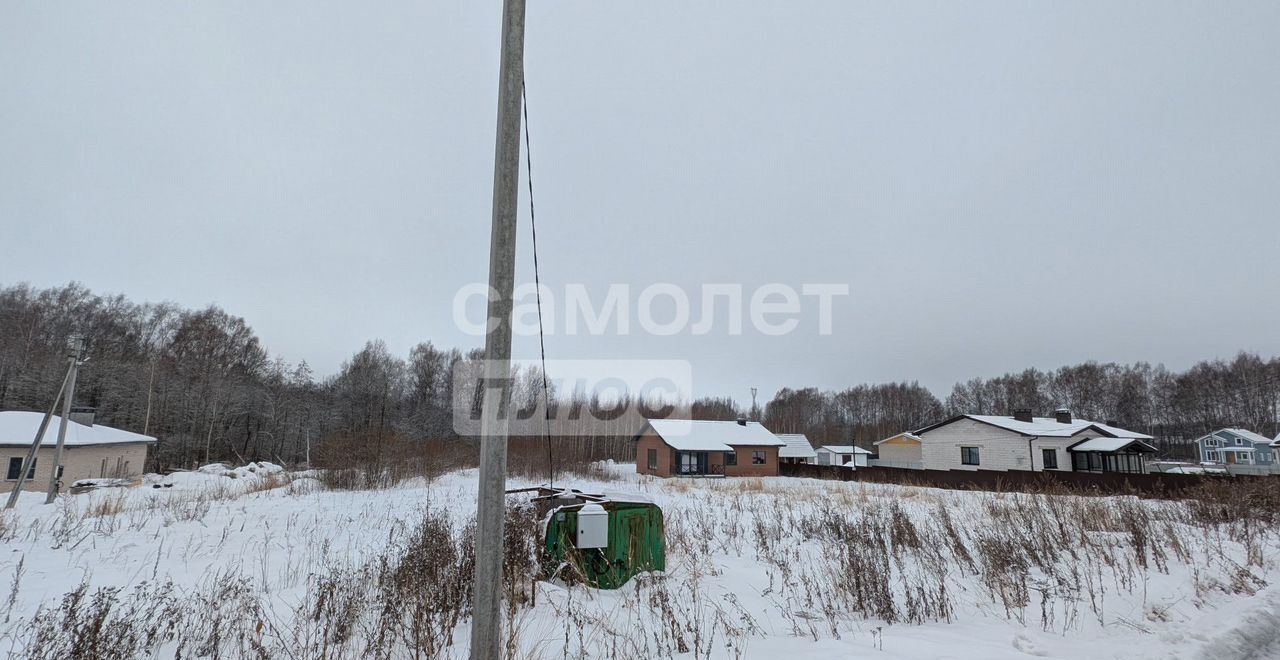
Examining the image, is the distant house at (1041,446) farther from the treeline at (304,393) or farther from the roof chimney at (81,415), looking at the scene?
the roof chimney at (81,415)

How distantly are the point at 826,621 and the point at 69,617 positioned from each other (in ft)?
20.5

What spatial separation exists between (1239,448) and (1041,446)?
35671 mm

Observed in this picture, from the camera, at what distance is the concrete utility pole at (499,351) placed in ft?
8.71

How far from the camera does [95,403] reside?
42.4 m

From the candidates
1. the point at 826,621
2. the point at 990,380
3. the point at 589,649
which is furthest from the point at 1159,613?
the point at 990,380

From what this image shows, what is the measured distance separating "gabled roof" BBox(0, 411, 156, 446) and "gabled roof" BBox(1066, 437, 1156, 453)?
5183 centimetres

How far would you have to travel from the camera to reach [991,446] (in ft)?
105

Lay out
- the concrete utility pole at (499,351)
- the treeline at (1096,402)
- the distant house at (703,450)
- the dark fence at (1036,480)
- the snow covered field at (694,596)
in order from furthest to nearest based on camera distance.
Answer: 1. the treeline at (1096,402)
2. the distant house at (703,450)
3. the dark fence at (1036,480)
4. the snow covered field at (694,596)
5. the concrete utility pole at (499,351)

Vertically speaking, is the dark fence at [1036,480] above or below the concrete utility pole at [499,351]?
below

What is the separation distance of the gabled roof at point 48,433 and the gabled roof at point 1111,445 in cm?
5183

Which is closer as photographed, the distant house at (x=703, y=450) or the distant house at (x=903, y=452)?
the distant house at (x=703, y=450)

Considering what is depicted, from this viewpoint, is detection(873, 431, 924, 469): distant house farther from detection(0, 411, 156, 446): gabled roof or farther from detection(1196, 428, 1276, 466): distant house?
detection(0, 411, 156, 446): gabled roof

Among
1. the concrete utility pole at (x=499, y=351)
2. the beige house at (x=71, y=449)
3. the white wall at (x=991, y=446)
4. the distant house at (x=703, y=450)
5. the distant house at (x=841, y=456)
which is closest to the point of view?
the concrete utility pole at (x=499, y=351)

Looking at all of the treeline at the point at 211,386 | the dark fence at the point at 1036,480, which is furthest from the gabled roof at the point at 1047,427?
the treeline at the point at 211,386
